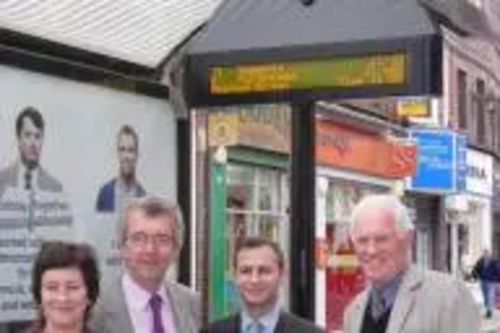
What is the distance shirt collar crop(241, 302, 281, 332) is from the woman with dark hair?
0.73 metres

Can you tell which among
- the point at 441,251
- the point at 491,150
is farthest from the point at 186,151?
the point at 491,150

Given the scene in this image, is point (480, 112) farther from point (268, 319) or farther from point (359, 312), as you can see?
point (268, 319)

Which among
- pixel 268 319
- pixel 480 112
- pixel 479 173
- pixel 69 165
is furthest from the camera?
pixel 480 112

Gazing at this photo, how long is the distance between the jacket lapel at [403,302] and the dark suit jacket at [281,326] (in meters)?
0.27

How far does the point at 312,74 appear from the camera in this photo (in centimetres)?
605

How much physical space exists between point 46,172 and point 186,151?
1.01m

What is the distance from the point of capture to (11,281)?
5000 millimetres

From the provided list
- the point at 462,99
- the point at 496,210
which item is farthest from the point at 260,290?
the point at 496,210

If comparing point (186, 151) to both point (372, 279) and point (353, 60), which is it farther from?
point (372, 279)

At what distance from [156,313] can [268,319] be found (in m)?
0.39

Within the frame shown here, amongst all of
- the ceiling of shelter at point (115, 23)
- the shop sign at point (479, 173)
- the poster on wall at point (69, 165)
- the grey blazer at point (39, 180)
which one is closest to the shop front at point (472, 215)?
the shop sign at point (479, 173)

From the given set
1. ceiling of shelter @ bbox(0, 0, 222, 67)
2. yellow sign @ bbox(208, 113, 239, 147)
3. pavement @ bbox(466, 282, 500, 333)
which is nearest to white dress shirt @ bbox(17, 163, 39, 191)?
ceiling of shelter @ bbox(0, 0, 222, 67)

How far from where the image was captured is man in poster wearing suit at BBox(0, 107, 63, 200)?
4977 mm

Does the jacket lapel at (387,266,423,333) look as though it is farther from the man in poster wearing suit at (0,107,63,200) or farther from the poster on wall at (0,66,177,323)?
the man in poster wearing suit at (0,107,63,200)
